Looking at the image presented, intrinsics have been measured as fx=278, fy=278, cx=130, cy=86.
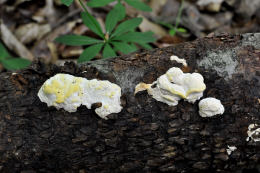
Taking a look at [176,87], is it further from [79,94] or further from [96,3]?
[96,3]

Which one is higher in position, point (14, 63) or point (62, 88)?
point (14, 63)

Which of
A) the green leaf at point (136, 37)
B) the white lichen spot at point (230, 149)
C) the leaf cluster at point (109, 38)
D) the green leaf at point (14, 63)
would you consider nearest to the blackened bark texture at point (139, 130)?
the white lichen spot at point (230, 149)

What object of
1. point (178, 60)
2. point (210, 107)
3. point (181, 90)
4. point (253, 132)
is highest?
point (178, 60)

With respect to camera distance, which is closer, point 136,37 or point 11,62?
point 136,37

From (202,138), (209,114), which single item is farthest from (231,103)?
(202,138)

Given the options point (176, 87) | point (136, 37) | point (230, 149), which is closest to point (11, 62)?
point (136, 37)

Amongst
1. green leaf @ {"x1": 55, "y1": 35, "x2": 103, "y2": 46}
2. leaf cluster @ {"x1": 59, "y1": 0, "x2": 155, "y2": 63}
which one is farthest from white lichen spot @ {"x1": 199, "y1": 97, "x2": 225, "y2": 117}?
green leaf @ {"x1": 55, "y1": 35, "x2": 103, "y2": 46}

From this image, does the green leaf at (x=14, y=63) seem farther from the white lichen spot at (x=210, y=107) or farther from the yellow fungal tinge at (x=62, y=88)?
the white lichen spot at (x=210, y=107)
